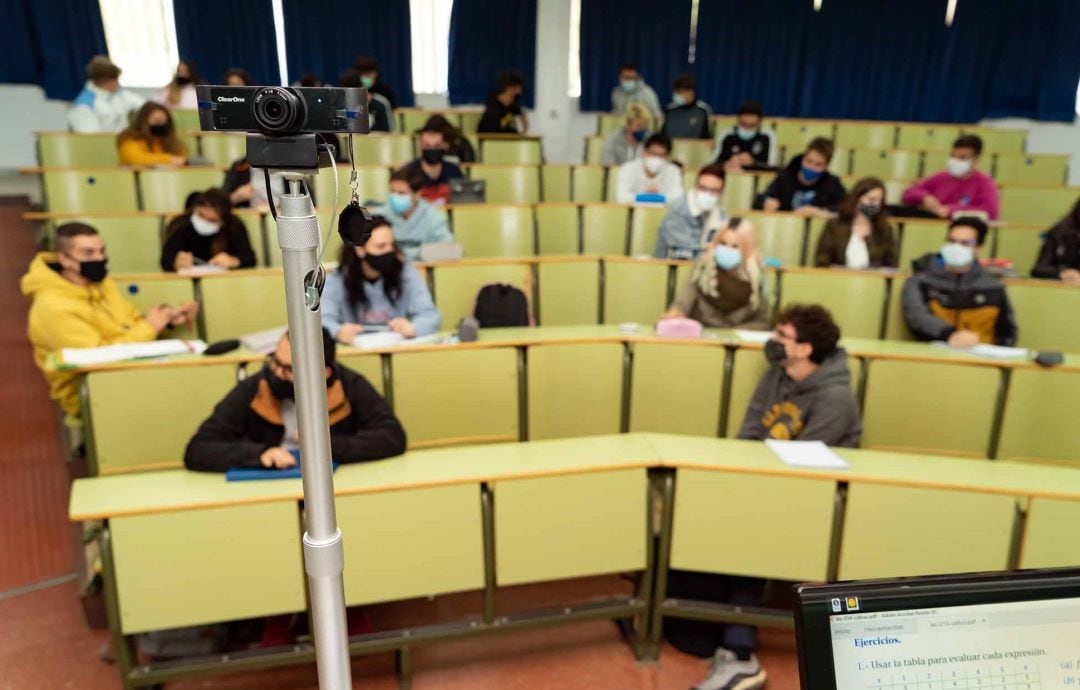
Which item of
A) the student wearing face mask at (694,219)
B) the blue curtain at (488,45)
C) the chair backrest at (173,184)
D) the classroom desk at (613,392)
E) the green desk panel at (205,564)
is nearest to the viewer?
the green desk panel at (205,564)

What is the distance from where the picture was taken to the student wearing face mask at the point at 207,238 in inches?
147

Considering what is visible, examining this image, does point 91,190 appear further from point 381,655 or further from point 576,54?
point 576,54

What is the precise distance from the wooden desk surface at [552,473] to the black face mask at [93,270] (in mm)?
1114

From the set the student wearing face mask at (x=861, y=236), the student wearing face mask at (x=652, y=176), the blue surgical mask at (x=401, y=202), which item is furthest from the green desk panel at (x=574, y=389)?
the student wearing face mask at (x=652, y=176)

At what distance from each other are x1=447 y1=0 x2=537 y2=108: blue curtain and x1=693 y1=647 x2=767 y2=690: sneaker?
7.53m

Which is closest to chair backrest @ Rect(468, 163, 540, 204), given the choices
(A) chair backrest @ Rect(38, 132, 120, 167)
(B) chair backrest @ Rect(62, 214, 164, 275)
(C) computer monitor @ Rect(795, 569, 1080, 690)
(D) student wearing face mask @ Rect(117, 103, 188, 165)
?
(D) student wearing face mask @ Rect(117, 103, 188, 165)

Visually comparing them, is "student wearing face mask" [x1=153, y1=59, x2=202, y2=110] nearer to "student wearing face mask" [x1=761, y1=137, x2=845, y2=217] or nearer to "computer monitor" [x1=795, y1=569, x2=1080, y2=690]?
"student wearing face mask" [x1=761, y1=137, x2=845, y2=217]

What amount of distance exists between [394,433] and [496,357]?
0.72m

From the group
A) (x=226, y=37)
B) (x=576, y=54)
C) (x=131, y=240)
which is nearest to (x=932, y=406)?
(x=131, y=240)

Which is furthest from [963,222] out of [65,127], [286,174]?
[65,127]

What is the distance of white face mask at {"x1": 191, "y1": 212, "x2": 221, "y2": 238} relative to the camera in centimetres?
376

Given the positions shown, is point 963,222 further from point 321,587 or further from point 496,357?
point 321,587

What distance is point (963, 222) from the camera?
3480mm

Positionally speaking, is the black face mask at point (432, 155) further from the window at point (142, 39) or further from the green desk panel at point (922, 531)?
the window at point (142, 39)
